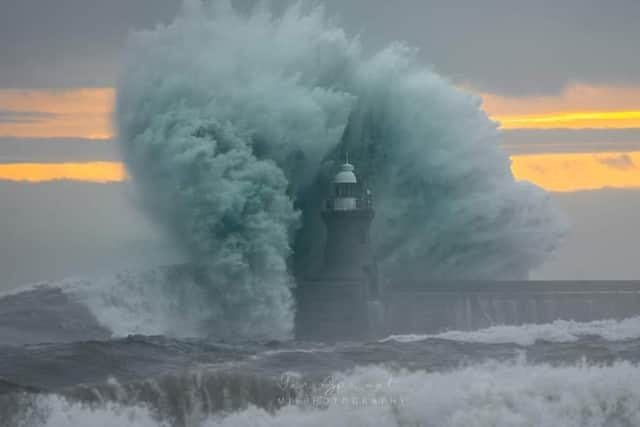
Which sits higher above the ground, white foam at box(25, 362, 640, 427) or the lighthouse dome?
the lighthouse dome

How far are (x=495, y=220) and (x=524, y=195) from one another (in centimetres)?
169

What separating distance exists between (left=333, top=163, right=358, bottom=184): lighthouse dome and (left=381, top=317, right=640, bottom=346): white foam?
6.12m

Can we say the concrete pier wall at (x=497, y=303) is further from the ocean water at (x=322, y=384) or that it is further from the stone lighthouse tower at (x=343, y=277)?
the ocean water at (x=322, y=384)

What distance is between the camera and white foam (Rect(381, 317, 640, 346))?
36.8 meters

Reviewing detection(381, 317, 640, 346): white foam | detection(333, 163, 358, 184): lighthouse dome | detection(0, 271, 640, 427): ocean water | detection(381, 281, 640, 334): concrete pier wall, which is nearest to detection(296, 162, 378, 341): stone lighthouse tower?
detection(333, 163, 358, 184): lighthouse dome

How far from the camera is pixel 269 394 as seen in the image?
1112 inches

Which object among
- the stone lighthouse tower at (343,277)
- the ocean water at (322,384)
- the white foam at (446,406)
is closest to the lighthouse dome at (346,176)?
the stone lighthouse tower at (343,277)

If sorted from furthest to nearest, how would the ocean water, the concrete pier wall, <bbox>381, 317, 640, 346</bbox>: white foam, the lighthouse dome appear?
the lighthouse dome
the concrete pier wall
<bbox>381, 317, 640, 346</bbox>: white foam
the ocean water

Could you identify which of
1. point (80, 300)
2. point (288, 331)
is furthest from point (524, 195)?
point (80, 300)

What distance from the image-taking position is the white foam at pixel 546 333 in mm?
36844

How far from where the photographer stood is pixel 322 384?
93.7 ft

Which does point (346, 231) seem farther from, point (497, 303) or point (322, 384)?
point (322, 384)

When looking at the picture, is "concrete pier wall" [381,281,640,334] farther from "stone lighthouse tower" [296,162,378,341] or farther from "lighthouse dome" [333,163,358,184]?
"lighthouse dome" [333,163,358,184]

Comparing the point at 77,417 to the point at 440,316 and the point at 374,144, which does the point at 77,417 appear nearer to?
the point at 440,316
